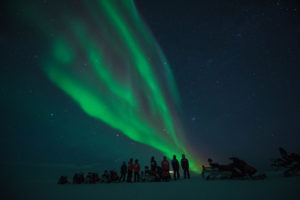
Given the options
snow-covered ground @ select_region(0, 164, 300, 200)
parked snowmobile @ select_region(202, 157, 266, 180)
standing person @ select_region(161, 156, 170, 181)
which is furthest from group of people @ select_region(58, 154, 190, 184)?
snow-covered ground @ select_region(0, 164, 300, 200)

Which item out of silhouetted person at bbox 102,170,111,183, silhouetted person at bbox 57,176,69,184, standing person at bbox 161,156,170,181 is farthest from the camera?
silhouetted person at bbox 57,176,69,184

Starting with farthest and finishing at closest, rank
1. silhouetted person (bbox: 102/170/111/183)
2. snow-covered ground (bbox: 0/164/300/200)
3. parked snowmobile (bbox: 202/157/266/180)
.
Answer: silhouetted person (bbox: 102/170/111/183)
parked snowmobile (bbox: 202/157/266/180)
snow-covered ground (bbox: 0/164/300/200)

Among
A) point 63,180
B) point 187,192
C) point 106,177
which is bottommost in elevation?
point 187,192

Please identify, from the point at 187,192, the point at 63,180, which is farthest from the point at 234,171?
the point at 63,180

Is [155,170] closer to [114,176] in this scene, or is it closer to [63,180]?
[114,176]

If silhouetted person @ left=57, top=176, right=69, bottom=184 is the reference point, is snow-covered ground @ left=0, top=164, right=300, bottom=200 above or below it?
below

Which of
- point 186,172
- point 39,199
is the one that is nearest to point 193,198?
point 39,199

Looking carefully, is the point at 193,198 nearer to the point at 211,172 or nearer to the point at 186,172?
the point at 211,172

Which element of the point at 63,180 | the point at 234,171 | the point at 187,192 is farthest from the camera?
the point at 63,180

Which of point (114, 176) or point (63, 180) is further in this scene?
point (63, 180)

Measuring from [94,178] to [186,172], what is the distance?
24.9 ft

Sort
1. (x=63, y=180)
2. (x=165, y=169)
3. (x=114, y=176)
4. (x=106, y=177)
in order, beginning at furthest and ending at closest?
(x=63, y=180) → (x=106, y=177) → (x=114, y=176) → (x=165, y=169)

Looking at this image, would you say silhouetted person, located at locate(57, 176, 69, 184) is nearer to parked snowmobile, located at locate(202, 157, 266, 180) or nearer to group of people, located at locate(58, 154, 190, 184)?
group of people, located at locate(58, 154, 190, 184)

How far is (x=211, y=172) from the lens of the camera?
1068cm
